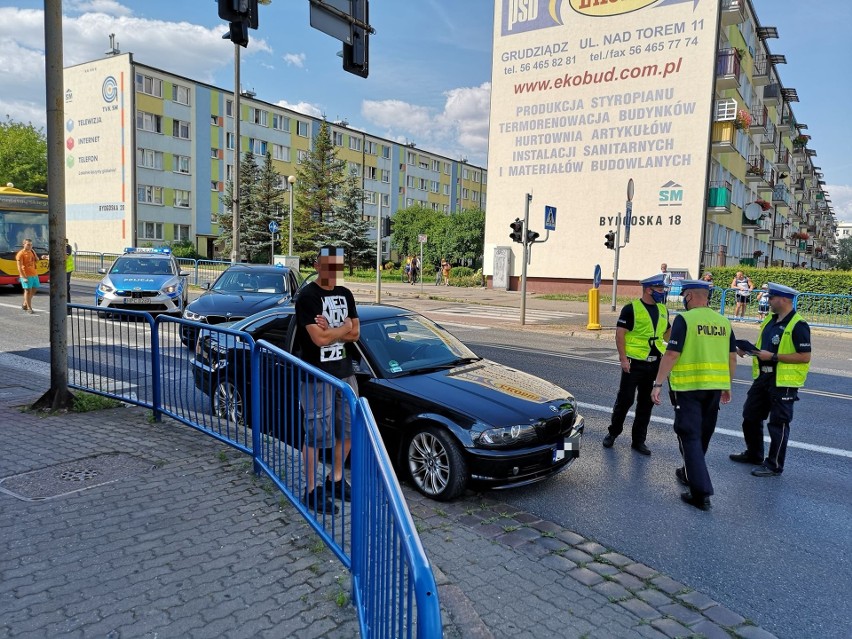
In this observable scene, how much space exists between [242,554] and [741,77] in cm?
4008

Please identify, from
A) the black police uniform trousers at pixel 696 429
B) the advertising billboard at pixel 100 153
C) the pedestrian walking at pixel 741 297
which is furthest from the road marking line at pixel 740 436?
the advertising billboard at pixel 100 153

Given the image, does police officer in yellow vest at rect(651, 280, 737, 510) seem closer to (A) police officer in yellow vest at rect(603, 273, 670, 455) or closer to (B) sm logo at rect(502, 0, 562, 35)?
(A) police officer in yellow vest at rect(603, 273, 670, 455)

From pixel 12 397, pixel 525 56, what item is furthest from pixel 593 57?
pixel 12 397

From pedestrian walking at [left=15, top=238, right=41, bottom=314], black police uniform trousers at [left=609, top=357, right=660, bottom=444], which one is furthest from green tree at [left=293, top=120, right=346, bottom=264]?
black police uniform trousers at [left=609, top=357, right=660, bottom=444]

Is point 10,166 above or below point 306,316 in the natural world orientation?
above

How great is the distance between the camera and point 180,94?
48062 mm

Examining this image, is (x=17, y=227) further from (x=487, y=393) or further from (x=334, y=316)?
(x=487, y=393)

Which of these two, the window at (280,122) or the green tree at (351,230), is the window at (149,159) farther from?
the green tree at (351,230)

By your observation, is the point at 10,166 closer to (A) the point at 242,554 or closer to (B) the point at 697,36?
(B) the point at 697,36

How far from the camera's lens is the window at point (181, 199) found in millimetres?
48750

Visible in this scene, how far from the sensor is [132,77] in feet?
145

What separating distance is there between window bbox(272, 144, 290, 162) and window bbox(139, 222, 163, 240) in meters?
13.4

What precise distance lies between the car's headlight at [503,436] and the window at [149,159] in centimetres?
4798

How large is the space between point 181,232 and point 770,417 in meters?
50.2
